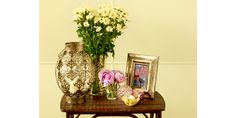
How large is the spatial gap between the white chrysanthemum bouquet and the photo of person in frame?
0.22 meters

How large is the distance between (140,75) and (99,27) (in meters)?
0.41

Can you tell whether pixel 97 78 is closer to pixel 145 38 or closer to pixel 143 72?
pixel 143 72

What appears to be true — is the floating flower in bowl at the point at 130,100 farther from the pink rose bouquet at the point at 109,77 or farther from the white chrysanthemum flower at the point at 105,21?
the white chrysanthemum flower at the point at 105,21

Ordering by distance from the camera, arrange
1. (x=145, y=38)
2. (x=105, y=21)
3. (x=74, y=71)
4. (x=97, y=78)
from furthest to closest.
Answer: (x=145, y=38), (x=97, y=78), (x=105, y=21), (x=74, y=71)

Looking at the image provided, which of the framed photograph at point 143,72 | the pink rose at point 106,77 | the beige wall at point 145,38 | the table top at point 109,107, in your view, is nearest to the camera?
the table top at point 109,107

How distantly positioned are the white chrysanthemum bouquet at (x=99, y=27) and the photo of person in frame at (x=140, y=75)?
0.22 meters

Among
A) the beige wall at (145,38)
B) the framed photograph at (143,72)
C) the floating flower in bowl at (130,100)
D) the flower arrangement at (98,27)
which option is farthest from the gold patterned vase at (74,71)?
the beige wall at (145,38)

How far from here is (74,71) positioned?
2.08 meters

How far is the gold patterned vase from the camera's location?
2078mm

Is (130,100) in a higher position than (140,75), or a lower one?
lower

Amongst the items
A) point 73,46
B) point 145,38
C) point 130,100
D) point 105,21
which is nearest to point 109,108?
point 130,100

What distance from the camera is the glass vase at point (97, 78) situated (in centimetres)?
228

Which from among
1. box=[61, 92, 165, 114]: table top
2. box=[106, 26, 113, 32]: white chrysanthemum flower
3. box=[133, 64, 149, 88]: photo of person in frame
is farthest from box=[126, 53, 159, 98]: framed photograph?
box=[106, 26, 113, 32]: white chrysanthemum flower
